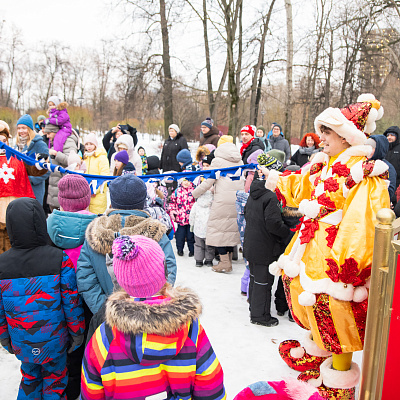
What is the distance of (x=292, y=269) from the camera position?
2820 millimetres

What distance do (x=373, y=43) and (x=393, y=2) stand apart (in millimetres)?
4897

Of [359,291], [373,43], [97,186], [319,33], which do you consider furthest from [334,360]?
[373,43]

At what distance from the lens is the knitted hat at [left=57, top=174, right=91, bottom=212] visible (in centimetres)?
290

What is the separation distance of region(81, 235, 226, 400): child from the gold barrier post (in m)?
1.01

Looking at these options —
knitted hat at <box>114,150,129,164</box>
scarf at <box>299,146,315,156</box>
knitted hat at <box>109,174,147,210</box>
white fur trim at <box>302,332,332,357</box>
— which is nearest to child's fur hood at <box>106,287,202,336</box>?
knitted hat at <box>109,174,147,210</box>

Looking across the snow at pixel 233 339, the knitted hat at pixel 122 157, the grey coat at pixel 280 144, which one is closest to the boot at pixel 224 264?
the snow at pixel 233 339

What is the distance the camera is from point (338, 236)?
254cm

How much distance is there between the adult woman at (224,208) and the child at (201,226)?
0.19 meters

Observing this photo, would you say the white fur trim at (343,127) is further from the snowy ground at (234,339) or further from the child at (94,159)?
the child at (94,159)

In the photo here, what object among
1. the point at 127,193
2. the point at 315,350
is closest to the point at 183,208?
the point at 127,193

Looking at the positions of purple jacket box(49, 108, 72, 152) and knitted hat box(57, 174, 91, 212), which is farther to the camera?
purple jacket box(49, 108, 72, 152)

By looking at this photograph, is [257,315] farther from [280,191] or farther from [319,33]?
[319,33]

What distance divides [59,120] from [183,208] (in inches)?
113

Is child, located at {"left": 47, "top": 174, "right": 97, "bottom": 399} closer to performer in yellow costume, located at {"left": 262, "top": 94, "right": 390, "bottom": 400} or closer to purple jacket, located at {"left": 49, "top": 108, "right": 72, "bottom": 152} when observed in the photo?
performer in yellow costume, located at {"left": 262, "top": 94, "right": 390, "bottom": 400}
